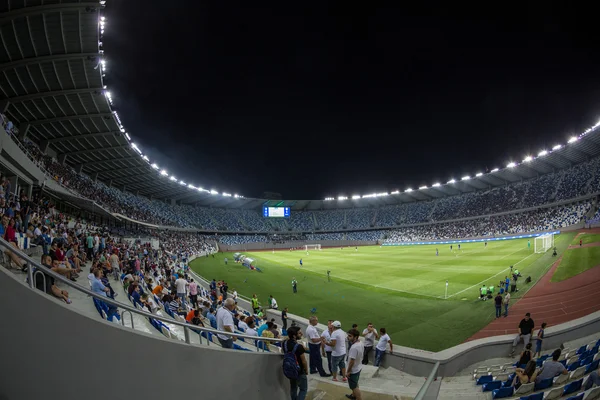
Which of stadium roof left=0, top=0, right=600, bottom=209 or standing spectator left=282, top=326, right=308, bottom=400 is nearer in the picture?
standing spectator left=282, top=326, right=308, bottom=400

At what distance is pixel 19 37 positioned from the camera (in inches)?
715

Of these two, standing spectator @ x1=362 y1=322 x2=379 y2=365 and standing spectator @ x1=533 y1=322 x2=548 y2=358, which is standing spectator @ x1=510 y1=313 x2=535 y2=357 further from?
standing spectator @ x1=362 y1=322 x2=379 y2=365

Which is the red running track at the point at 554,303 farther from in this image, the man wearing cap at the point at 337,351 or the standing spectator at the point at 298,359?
the standing spectator at the point at 298,359

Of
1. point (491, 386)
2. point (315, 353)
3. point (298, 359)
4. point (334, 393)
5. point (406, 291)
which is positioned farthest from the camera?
point (406, 291)

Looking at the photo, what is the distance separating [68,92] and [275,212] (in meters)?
68.1

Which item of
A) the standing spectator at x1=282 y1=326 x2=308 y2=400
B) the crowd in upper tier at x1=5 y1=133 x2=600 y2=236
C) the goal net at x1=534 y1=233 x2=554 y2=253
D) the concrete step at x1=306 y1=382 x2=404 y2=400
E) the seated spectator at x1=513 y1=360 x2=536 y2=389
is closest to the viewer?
the standing spectator at x1=282 y1=326 x2=308 y2=400

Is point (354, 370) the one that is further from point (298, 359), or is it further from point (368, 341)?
point (368, 341)

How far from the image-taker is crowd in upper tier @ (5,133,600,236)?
39.6 m

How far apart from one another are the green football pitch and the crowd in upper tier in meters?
19.6

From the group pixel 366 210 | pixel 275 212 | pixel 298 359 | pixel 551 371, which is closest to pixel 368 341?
pixel 551 371

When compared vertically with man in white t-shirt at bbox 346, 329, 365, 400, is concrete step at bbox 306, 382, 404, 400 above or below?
below

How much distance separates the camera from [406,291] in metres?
21.2

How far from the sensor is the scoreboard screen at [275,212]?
88.3 metres

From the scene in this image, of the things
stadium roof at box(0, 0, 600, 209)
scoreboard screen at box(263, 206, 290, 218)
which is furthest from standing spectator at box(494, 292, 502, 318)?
scoreboard screen at box(263, 206, 290, 218)
